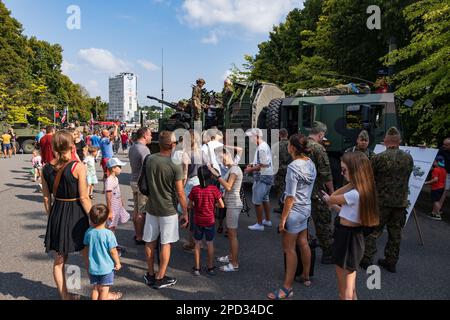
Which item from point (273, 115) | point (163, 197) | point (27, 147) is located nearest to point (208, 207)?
point (163, 197)

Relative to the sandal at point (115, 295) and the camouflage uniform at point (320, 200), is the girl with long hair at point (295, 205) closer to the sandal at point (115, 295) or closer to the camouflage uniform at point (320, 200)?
the camouflage uniform at point (320, 200)

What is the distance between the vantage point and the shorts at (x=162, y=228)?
11.9 feet

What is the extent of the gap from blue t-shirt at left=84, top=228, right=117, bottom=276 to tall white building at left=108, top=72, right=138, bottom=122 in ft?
342

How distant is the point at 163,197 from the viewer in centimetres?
360

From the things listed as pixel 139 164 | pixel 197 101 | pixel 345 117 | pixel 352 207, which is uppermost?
pixel 197 101

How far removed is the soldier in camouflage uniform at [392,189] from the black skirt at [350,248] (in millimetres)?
1539

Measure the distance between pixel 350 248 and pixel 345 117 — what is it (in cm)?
655

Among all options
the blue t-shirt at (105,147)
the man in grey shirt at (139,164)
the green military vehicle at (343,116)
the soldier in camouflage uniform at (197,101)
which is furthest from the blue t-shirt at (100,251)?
the soldier in camouflage uniform at (197,101)

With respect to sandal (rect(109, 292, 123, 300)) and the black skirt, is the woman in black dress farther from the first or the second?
the black skirt

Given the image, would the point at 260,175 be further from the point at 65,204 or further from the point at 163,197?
the point at 65,204

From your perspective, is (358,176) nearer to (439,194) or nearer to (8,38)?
(439,194)

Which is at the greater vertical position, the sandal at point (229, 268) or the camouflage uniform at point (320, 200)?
the camouflage uniform at point (320, 200)
